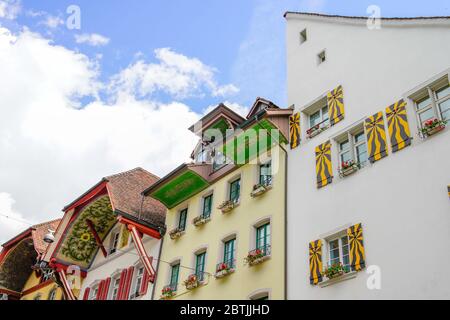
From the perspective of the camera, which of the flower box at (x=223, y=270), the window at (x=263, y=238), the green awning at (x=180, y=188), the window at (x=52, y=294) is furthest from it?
the window at (x=52, y=294)

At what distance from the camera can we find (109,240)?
29.5 meters

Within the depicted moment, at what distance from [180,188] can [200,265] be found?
453 cm

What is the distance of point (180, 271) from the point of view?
73.9 ft

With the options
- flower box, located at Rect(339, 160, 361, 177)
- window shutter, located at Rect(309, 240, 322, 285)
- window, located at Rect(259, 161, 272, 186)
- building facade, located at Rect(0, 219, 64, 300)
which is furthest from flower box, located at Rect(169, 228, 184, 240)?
building facade, located at Rect(0, 219, 64, 300)

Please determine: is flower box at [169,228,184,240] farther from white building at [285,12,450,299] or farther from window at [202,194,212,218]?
white building at [285,12,450,299]

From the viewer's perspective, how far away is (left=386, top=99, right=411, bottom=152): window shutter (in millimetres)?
16094

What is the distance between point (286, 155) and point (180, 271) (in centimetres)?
Answer: 667

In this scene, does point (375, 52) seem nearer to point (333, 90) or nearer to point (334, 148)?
point (333, 90)

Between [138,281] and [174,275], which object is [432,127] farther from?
[138,281]

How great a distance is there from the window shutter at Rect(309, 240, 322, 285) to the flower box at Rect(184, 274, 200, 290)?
5.67m

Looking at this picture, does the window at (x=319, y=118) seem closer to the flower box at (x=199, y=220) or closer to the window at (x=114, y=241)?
the flower box at (x=199, y=220)

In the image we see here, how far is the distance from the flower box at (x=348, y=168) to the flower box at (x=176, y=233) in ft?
29.8

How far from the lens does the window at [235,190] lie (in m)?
22.2

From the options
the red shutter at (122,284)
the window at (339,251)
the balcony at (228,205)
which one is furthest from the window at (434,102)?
the red shutter at (122,284)
